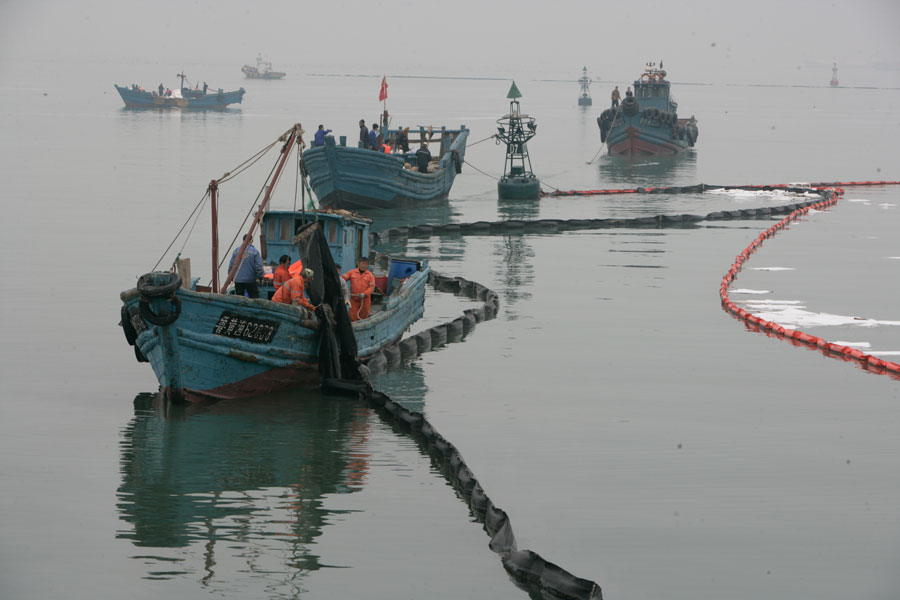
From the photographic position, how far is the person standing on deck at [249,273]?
66.8 ft

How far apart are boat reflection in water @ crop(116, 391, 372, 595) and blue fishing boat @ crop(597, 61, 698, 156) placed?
59967 mm

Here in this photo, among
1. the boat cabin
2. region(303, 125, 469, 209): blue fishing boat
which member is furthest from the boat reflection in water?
the boat cabin

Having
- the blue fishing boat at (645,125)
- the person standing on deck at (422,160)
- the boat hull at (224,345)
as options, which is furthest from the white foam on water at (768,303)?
the blue fishing boat at (645,125)

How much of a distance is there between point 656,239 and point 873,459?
23.3m

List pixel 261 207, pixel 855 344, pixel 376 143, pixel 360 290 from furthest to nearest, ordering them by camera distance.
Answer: pixel 376 143, pixel 855 344, pixel 360 290, pixel 261 207

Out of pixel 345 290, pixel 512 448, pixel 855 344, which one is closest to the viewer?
pixel 512 448

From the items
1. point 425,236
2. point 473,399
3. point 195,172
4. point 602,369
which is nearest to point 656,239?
point 425,236

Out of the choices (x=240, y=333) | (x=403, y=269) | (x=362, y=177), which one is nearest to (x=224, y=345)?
(x=240, y=333)

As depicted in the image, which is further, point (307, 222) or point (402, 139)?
point (402, 139)

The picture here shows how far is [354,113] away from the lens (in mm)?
155375

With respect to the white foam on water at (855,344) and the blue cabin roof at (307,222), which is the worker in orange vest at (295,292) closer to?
the blue cabin roof at (307,222)

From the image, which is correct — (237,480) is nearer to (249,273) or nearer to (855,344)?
(249,273)

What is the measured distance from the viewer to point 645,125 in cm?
7725

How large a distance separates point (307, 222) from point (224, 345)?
4909 millimetres
